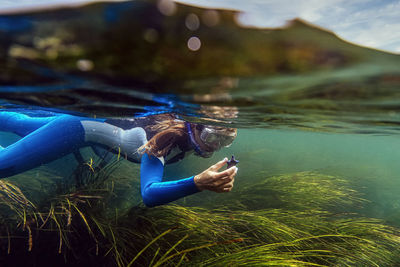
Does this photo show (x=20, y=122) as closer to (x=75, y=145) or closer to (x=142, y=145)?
(x=75, y=145)

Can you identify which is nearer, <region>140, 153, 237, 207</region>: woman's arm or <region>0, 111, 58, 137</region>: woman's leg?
<region>140, 153, 237, 207</region>: woman's arm

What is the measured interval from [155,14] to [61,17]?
32.0 inches

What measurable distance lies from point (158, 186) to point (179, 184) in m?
0.32

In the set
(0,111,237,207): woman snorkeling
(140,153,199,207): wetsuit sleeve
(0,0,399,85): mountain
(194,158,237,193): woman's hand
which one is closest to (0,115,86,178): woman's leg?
(0,111,237,207): woman snorkeling

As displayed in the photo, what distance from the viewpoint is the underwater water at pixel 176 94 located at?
2.12 meters

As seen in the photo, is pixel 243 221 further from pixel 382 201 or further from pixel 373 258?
pixel 382 201

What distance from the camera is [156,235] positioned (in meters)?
3.93

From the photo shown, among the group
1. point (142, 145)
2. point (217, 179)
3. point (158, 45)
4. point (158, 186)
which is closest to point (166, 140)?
point (142, 145)

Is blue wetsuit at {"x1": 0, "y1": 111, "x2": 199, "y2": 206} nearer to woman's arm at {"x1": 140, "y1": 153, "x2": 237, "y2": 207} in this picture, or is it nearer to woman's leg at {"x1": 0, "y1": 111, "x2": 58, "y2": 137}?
woman's arm at {"x1": 140, "y1": 153, "x2": 237, "y2": 207}

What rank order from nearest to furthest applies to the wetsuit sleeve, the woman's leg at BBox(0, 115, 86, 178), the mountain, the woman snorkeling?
the mountain, the wetsuit sleeve, the woman snorkeling, the woman's leg at BBox(0, 115, 86, 178)

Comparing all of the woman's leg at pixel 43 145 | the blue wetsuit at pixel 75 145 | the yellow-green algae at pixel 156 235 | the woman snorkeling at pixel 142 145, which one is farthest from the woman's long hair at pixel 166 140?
the woman's leg at pixel 43 145

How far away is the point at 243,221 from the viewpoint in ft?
14.4

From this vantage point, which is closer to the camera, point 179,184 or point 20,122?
point 179,184

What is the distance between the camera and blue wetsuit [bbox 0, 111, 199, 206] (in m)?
3.42
